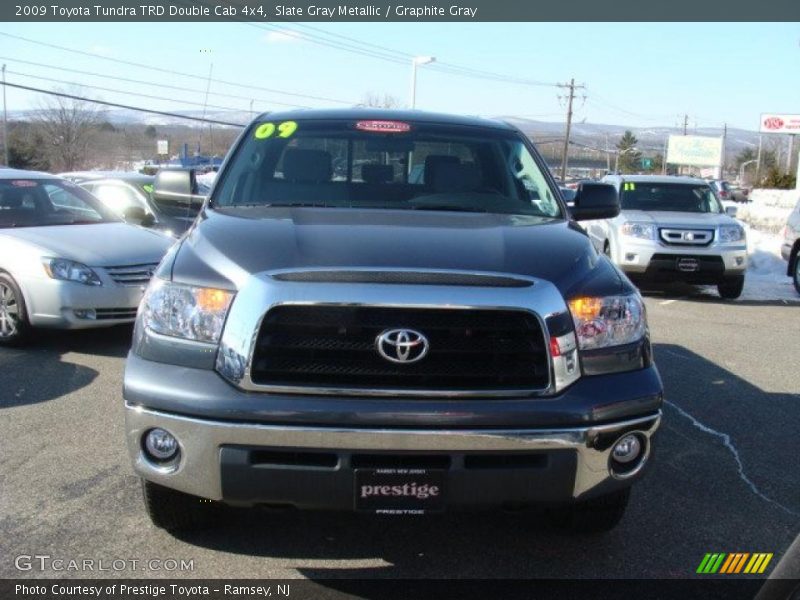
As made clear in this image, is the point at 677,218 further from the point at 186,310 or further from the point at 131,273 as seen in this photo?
the point at 186,310

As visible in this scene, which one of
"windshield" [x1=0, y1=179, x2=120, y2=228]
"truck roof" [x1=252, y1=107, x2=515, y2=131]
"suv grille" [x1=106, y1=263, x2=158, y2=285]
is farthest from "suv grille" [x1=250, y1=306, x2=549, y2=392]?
"windshield" [x1=0, y1=179, x2=120, y2=228]

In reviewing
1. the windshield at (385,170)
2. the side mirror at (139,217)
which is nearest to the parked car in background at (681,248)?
the side mirror at (139,217)

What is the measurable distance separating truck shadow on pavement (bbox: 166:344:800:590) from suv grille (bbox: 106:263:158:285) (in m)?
4.07

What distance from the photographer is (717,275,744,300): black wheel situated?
1192cm

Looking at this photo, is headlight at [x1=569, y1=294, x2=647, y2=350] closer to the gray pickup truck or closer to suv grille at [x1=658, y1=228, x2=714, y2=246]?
the gray pickup truck

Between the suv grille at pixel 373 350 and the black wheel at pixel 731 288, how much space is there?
32.0 ft

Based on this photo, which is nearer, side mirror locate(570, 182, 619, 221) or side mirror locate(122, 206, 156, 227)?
side mirror locate(570, 182, 619, 221)

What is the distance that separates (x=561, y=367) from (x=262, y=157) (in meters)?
2.28

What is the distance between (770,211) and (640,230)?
1311cm

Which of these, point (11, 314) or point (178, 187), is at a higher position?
point (178, 187)

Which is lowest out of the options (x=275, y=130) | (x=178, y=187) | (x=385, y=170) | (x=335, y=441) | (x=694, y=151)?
(x=335, y=441)

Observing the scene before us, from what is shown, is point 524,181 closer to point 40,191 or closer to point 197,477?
point 197,477

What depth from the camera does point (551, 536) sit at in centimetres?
379

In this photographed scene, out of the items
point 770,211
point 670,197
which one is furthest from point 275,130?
point 770,211
